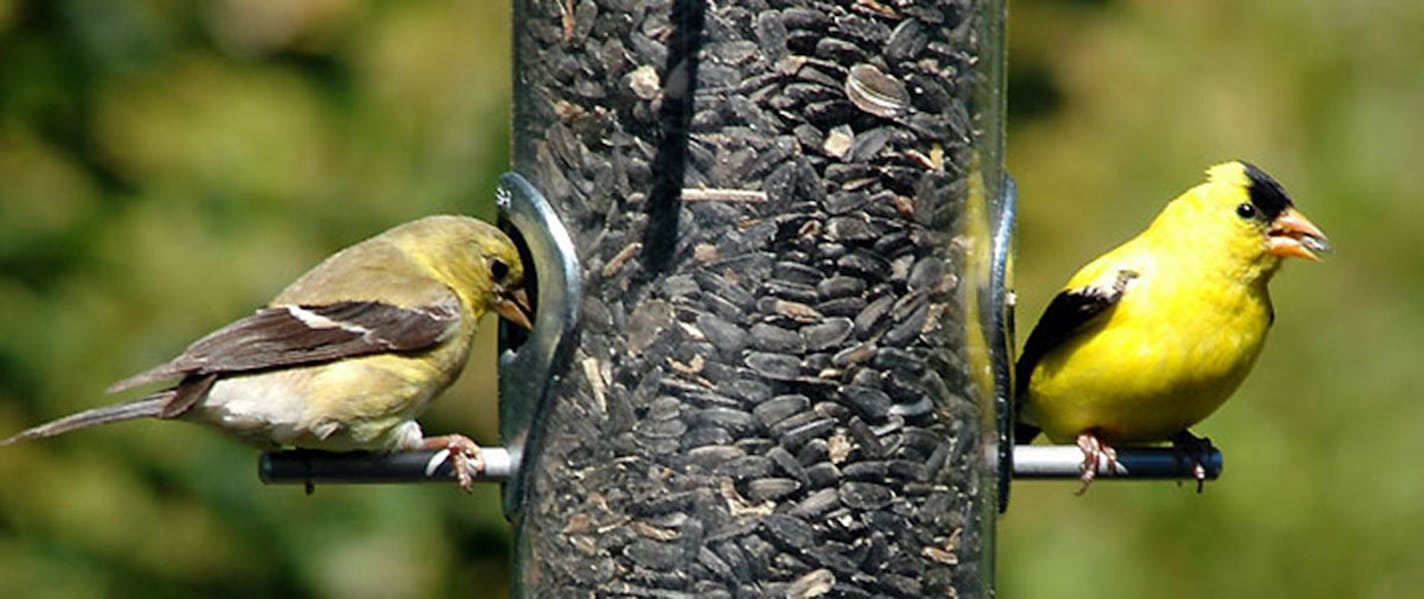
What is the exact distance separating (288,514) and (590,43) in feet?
6.45

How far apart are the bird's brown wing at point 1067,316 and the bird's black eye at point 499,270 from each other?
1.28m

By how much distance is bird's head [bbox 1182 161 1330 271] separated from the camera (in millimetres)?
5098

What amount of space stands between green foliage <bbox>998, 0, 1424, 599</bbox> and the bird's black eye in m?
2.24

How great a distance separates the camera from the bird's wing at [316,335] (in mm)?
4566

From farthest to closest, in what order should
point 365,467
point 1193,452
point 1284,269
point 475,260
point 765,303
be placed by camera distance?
point 1284,269
point 1193,452
point 475,260
point 365,467
point 765,303

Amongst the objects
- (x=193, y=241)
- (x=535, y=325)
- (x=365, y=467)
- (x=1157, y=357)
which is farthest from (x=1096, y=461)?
(x=193, y=241)

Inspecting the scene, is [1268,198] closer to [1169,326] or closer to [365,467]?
[1169,326]

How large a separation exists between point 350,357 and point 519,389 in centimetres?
57

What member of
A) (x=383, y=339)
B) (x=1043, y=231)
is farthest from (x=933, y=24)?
(x=1043, y=231)

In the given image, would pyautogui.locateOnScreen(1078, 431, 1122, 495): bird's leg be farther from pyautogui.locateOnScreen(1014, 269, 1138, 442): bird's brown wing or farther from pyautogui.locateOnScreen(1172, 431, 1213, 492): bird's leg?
pyautogui.locateOnScreen(1014, 269, 1138, 442): bird's brown wing

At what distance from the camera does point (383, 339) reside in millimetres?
4621

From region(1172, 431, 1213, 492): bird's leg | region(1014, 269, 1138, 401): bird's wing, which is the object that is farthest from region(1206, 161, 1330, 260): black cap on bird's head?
region(1172, 431, 1213, 492): bird's leg

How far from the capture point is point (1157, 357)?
16.5 feet

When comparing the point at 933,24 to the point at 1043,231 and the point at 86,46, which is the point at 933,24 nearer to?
the point at 86,46
